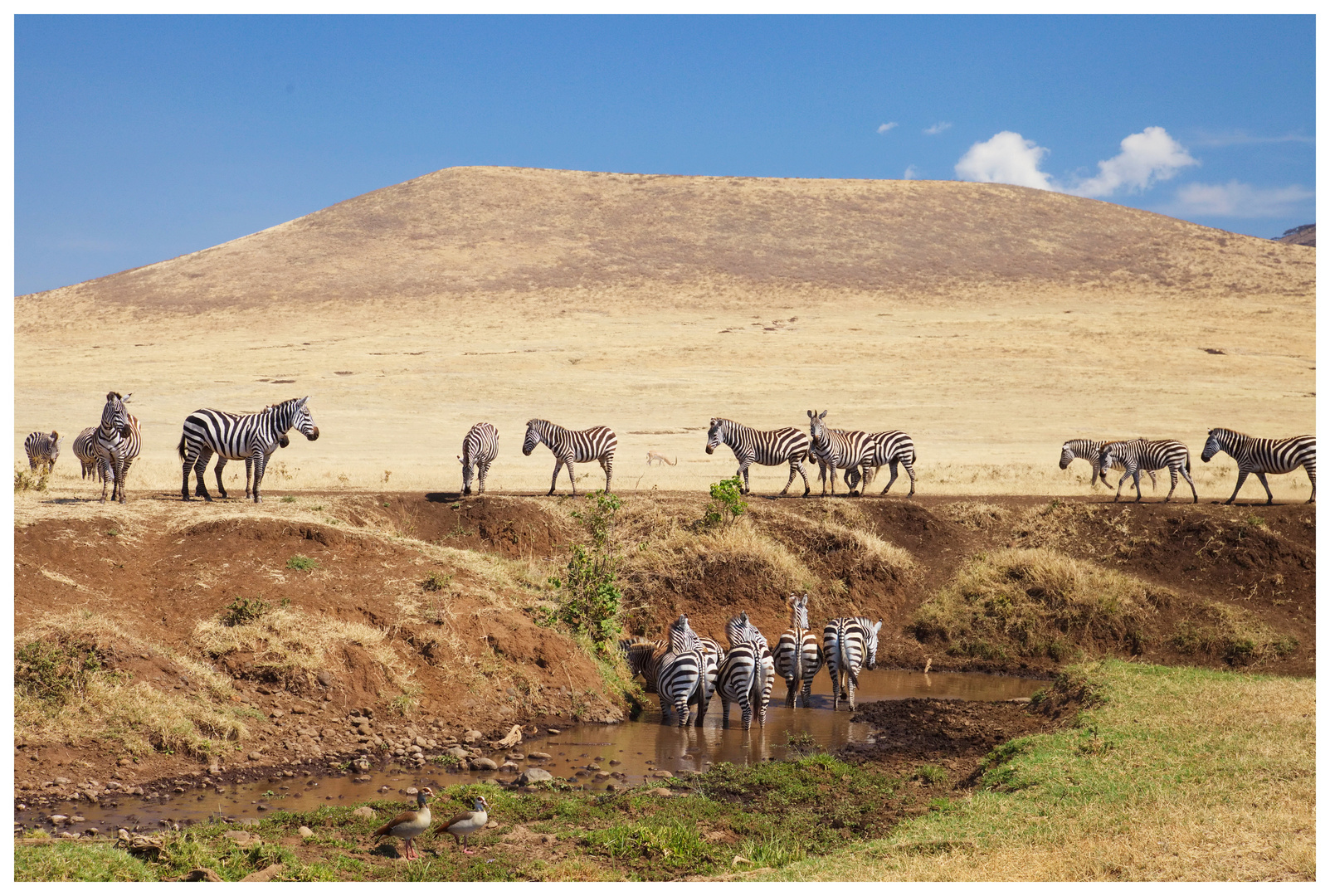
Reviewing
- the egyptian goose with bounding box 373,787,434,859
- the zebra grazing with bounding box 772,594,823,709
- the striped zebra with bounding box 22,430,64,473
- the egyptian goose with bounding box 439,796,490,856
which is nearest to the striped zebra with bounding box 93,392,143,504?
the striped zebra with bounding box 22,430,64,473

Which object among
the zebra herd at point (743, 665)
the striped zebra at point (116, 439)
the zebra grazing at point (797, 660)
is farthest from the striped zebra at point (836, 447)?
the striped zebra at point (116, 439)

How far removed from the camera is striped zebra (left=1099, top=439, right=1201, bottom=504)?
27125 mm

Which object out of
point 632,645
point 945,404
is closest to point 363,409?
point 945,404

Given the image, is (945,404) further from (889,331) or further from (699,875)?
(699,875)

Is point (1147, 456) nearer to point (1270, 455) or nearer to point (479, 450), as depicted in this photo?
point (1270, 455)

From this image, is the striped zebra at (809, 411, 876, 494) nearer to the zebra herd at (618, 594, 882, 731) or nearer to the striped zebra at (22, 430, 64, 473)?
the zebra herd at (618, 594, 882, 731)

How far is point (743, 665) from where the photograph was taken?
49.4 ft

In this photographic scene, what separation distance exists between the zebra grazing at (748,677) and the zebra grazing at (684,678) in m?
0.41

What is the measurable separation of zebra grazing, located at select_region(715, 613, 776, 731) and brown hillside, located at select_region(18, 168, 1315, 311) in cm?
6478

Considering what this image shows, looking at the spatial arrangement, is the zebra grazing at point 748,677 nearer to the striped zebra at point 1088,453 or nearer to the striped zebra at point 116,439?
the striped zebra at point 116,439

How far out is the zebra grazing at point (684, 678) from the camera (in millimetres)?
15125

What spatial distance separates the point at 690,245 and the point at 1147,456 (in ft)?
223

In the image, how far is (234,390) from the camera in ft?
166

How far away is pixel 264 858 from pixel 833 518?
54.3 ft
